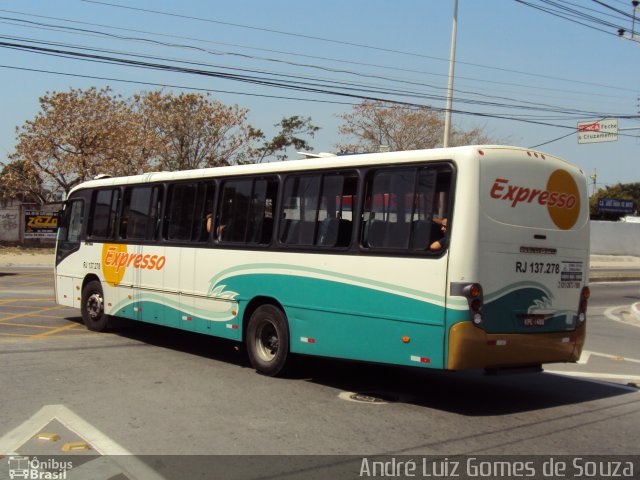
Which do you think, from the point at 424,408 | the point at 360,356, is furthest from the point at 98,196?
the point at 424,408

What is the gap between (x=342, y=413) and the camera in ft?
22.7

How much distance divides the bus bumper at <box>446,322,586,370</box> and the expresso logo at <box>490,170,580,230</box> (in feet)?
4.29

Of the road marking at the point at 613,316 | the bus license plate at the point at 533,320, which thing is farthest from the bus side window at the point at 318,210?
the road marking at the point at 613,316

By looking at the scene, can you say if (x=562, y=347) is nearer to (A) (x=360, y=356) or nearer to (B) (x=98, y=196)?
(A) (x=360, y=356)

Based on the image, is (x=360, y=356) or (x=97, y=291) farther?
(x=97, y=291)

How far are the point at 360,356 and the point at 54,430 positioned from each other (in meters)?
3.25

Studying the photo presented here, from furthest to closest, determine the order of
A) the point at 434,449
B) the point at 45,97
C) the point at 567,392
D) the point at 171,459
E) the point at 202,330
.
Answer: the point at 45,97
the point at 202,330
the point at 567,392
the point at 434,449
the point at 171,459

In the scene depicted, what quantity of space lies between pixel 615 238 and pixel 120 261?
5359 centimetres

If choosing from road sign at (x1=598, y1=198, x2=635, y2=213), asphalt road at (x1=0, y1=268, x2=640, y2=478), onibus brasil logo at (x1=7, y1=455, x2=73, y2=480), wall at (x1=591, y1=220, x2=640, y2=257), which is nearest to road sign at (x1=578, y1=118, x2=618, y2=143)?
asphalt road at (x1=0, y1=268, x2=640, y2=478)

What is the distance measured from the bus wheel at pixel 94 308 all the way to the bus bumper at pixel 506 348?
24.8ft

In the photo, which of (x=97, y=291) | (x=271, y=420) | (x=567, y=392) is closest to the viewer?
(x=271, y=420)

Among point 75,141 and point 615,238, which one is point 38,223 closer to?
point 75,141

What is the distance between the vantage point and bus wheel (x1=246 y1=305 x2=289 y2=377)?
855cm

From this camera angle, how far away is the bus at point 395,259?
22.6 ft
